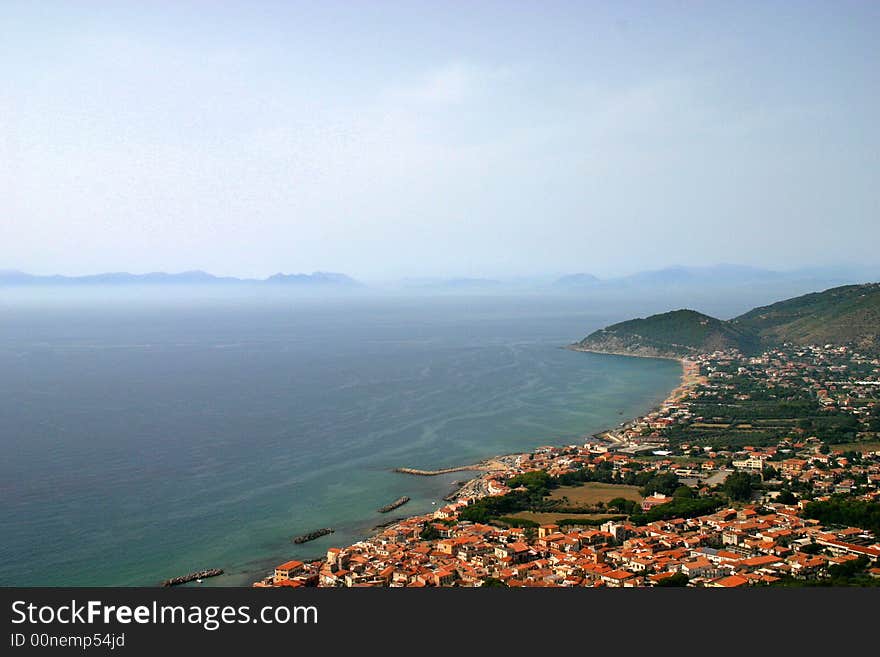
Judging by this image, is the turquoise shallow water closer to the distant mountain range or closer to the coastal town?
the coastal town

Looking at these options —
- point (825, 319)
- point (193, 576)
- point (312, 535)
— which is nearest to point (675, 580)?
point (312, 535)

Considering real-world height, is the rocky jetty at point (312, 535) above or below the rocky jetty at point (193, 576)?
above

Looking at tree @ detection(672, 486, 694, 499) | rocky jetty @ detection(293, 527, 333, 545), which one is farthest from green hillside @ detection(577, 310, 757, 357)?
rocky jetty @ detection(293, 527, 333, 545)

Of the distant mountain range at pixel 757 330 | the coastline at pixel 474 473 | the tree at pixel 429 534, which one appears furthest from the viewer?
the distant mountain range at pixel 757 330

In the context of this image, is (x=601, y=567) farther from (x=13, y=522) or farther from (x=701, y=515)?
(x=13, y=522)

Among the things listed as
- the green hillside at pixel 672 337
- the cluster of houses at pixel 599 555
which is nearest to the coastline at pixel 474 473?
the cluster of houses at pixel 599 555

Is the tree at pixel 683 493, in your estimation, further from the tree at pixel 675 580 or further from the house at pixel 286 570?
the house at pixel 286 570
